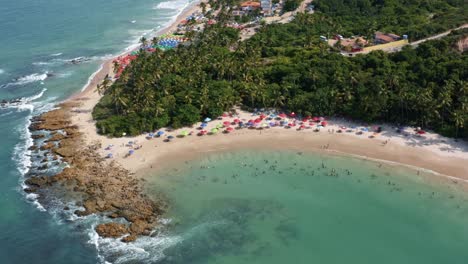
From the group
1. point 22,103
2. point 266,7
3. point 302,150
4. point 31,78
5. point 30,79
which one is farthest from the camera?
point 266,7

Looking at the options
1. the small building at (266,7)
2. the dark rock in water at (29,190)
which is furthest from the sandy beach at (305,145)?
the small building at (266,7)

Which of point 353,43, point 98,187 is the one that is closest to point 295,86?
point 353,43

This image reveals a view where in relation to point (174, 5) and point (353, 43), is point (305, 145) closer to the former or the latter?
point (353, 43)

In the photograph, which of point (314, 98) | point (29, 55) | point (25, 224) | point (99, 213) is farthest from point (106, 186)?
point (29, 55)

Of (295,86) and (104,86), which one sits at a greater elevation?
(295,86)

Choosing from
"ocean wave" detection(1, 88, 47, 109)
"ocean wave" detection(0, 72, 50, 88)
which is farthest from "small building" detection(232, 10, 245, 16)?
"ocean wave" detection(1, 88, 47, 109)

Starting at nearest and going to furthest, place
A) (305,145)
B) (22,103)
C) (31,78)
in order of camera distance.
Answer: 1. (305,145)
2. (22,103)
3. (31,78)

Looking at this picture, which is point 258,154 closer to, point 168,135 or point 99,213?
point 168,135
